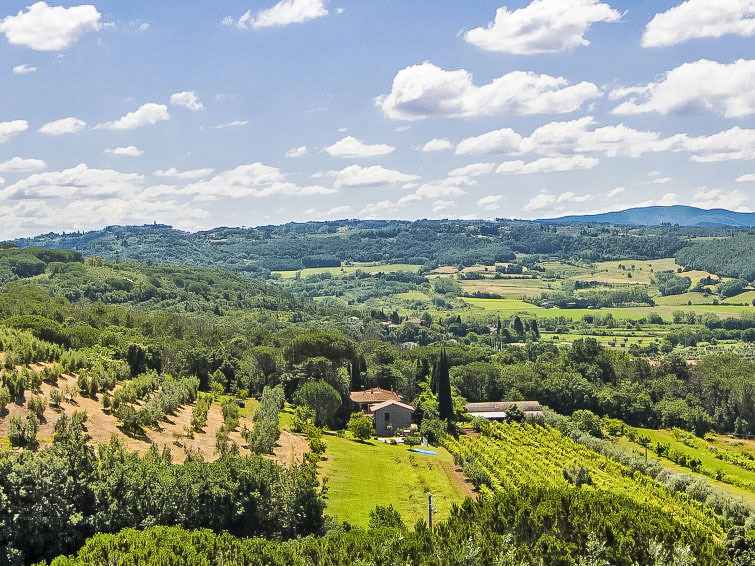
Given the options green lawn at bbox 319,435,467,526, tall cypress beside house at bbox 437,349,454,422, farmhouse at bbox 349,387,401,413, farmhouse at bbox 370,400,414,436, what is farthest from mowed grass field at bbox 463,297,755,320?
green lawn at bbox 319,435,467,526

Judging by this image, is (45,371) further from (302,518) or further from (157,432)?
(302,518)

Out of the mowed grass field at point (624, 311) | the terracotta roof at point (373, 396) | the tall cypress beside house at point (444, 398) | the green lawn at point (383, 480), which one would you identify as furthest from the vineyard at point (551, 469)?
the mowed grass field at point (624, 311)

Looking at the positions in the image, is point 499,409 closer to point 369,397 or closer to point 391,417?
point 391,417

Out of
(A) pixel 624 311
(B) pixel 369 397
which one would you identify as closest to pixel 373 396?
(B) pixel 369 397

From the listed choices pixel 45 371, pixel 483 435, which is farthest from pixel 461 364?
pixel 45 371

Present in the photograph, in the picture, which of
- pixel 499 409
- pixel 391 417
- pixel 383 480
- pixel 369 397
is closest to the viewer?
pixel 383 480
